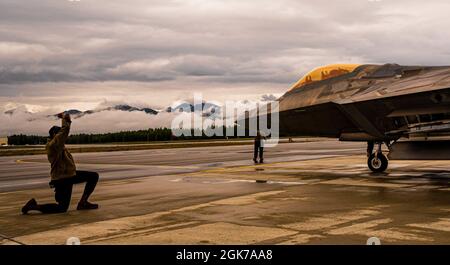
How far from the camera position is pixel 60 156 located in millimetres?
9250

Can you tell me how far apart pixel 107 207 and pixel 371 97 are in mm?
7218

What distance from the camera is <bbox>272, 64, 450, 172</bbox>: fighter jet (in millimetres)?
12023

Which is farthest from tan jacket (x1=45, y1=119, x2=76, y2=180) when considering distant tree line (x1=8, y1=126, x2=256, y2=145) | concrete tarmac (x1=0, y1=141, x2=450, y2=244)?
distant tree line (x1=8, y1=126, x2=256, y2=145)

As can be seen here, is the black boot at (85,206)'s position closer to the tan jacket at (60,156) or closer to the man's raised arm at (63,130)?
the tan jacket at (60,156)

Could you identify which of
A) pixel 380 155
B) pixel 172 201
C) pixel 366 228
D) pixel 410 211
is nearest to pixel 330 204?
pixel 410 211

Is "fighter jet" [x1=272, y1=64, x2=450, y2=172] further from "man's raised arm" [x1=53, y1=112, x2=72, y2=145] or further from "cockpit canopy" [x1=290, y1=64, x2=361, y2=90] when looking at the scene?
"man's raised arm" [x1=53, y1=112, x2=72, y2=145]

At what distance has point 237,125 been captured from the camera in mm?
17531

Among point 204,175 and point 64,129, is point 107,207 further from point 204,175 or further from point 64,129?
point 204,175

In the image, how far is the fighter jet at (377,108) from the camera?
1202 centimetres
